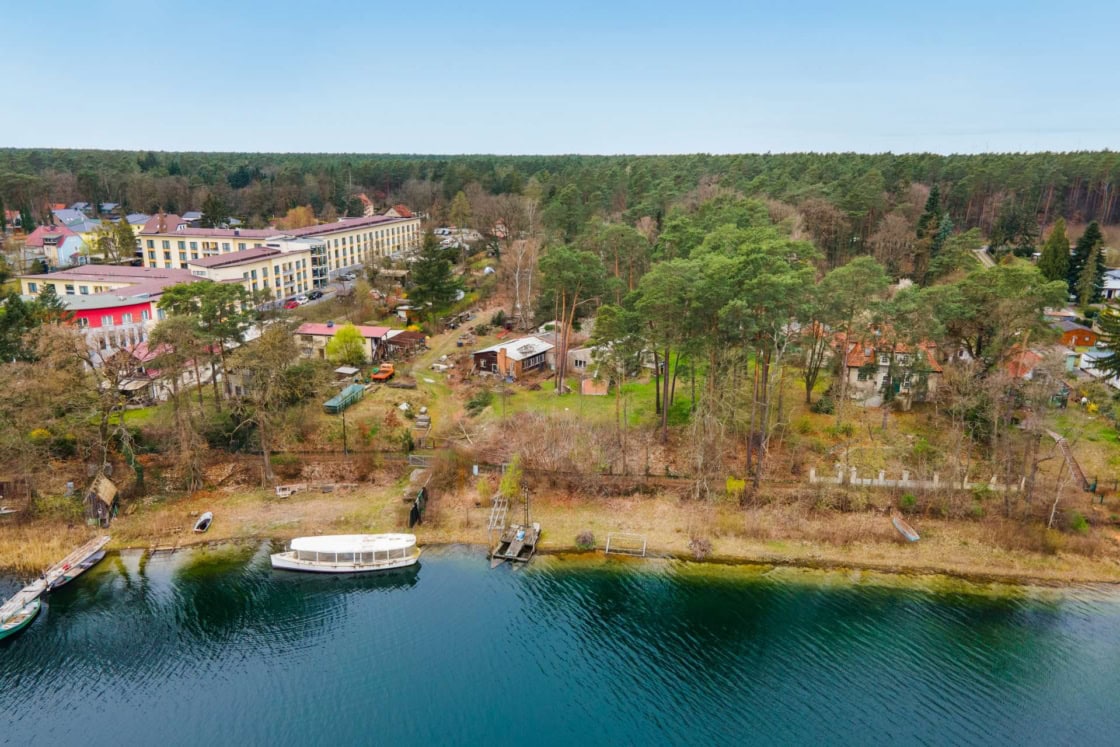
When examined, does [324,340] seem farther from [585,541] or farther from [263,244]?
[585,541]

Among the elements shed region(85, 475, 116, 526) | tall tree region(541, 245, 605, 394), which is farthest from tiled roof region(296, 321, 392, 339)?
shed region(85, 475, 116, 526)

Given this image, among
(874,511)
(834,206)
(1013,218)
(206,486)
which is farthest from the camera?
(1013,218)

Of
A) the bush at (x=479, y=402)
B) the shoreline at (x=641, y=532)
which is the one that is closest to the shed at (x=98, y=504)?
the shoreline at (x=641, y=532)

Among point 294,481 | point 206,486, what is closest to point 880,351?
point 294,481

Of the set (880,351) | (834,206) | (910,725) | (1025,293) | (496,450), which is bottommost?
(910,725)

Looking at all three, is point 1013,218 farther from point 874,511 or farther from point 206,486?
point 206,486

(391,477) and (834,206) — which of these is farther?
(834,206)

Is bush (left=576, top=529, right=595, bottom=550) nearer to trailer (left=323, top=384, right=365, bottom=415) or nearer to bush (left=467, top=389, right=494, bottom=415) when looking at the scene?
bush (left=467, top=389, right=494, bottom=415)

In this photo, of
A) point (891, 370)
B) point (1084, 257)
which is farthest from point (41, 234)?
point (1084, 257)
